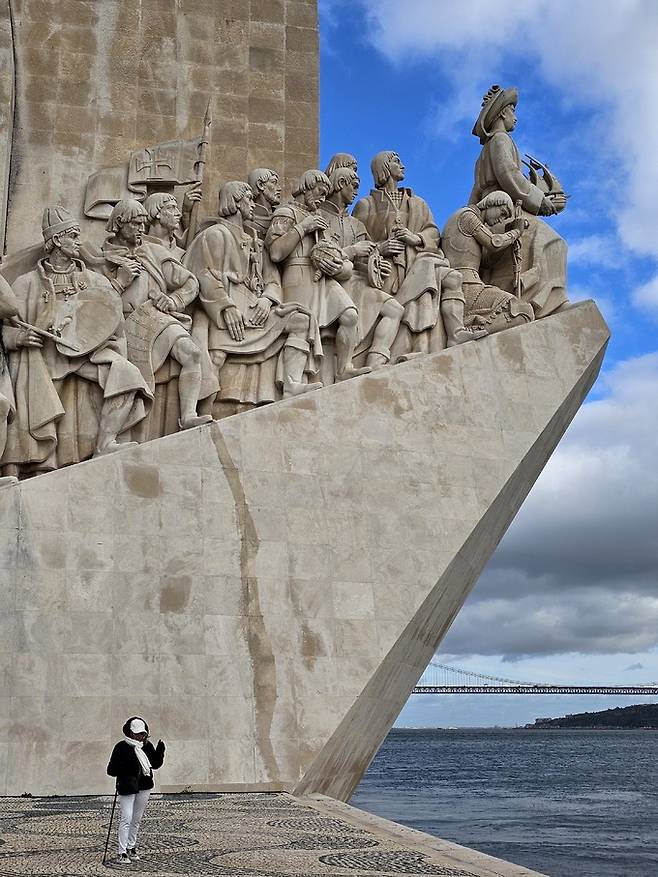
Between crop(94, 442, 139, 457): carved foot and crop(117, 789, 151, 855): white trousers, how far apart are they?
12.5 feet

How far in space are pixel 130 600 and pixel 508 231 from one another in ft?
16.5

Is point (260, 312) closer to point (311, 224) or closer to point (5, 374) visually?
point (311, 224)

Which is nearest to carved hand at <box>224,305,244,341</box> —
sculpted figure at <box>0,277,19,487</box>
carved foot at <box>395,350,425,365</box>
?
carved foot at <box>395,350,425,365</box>

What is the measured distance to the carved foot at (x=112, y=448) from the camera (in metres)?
8.45

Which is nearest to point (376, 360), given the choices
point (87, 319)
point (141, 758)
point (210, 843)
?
point (87, 319)

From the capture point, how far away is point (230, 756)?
308 inches

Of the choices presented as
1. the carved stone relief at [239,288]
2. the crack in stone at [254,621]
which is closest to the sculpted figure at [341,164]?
the carved stone relief at [239,288]

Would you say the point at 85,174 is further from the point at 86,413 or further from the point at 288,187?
the point at 86,413

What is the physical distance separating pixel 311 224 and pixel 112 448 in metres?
2.67

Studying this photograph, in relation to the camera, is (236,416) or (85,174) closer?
(236,416)

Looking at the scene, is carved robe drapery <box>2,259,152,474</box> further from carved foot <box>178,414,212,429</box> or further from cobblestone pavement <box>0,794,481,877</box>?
cobblestone pavement <box>0,794,481,877</box>

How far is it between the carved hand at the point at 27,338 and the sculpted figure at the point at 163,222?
58.1 inches

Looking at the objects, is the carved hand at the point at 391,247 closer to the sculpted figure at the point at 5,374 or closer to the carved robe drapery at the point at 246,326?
the carved robe drapery at the point at 246,326

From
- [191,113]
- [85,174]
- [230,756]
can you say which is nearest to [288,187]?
[191,113]
